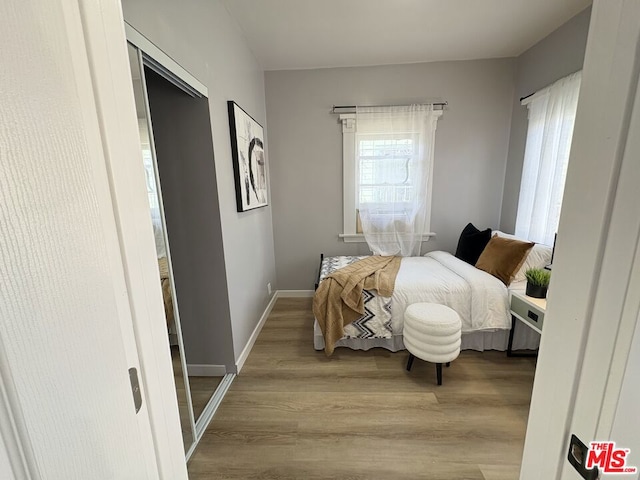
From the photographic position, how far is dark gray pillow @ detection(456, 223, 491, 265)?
281 centimetres

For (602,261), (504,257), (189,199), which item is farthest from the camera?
(504,257)

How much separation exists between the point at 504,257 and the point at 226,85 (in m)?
2.77

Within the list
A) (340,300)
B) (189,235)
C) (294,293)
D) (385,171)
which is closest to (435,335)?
(340,300)

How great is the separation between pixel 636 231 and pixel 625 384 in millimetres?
249

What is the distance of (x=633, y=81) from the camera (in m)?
0.39

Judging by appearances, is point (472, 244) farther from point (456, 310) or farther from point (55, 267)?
point (55, 267)

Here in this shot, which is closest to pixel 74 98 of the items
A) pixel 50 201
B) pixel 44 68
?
pixel 44 68

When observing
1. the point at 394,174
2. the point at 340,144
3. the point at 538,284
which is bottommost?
the point at 538,284

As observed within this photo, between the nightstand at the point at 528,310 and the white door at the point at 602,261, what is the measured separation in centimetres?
145

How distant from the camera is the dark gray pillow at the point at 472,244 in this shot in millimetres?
2812

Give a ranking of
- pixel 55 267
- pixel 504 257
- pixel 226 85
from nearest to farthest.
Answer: pixel 55 267
pixel 226 85
pixel 504 257

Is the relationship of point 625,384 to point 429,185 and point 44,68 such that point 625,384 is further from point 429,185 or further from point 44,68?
point 429,185

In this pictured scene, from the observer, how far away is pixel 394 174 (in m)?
3.18

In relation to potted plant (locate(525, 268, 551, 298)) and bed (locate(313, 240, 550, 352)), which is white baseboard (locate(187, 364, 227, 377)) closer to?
bed (locate(313, 240, 550, 352))
